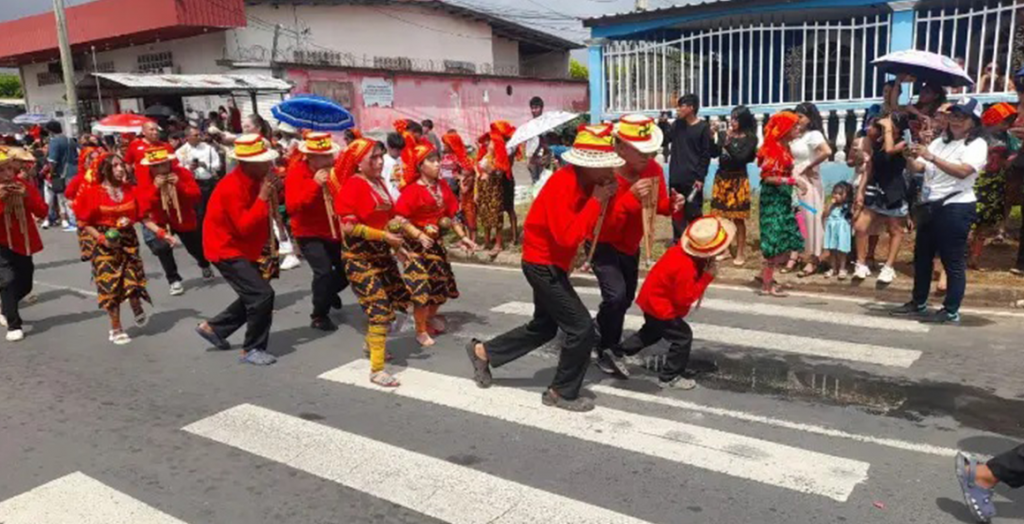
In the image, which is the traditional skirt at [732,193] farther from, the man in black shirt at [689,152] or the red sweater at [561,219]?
the red sweater at [561,219]

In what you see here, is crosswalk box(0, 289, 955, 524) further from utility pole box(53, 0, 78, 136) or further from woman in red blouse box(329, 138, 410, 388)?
utility pole box(53, 0, 78, 136)

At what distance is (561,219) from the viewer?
4609 millimetres

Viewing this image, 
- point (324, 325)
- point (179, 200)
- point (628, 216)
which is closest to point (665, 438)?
point (628, 216)

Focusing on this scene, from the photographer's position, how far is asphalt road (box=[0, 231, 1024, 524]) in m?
3.77

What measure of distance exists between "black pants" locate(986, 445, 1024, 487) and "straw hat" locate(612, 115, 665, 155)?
253 centimetres

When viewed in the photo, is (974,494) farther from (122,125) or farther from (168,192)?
(122,125)

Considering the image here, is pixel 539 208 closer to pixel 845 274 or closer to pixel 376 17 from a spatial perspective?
pixel 845 274

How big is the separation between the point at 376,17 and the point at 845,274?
82.2 ft

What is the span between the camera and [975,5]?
1109 centimetres

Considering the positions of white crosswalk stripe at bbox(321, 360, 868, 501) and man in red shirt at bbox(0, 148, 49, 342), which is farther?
Answer: man in red shirt at bbox(0, 148, 49, 342)

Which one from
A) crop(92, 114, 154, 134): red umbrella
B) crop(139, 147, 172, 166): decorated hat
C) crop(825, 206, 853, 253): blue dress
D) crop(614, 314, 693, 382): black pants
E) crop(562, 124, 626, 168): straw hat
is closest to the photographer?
crop(562, 124, 626, 168): straw hat

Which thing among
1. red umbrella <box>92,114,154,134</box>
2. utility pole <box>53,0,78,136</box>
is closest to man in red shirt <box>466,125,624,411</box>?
red umbrella <box>92,114,154,134</box>

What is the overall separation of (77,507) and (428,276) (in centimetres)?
315

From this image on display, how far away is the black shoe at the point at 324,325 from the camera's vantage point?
720 centimetres
